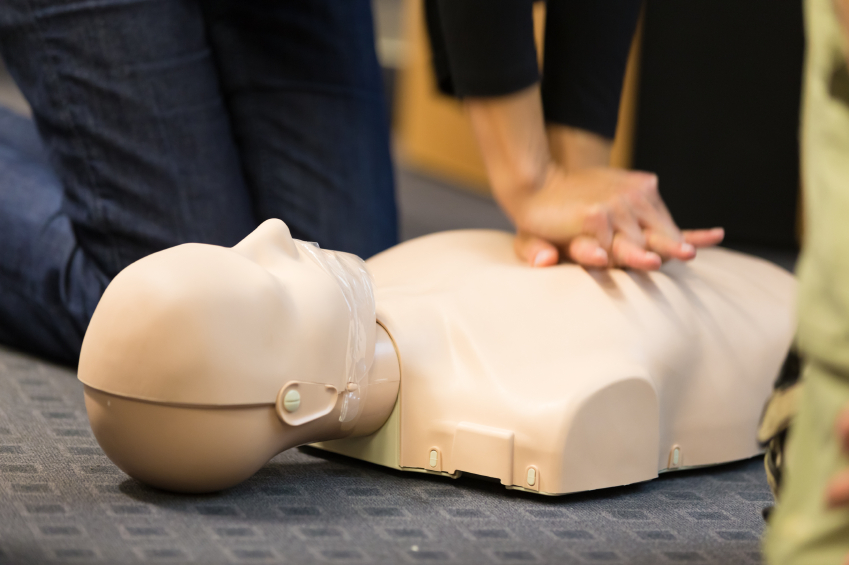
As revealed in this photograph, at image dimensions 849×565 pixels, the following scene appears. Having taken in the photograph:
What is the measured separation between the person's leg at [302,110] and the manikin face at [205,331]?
22.4 inches

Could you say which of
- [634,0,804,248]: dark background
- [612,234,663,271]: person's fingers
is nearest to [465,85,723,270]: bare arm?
[612,234,663,271]: person's fingers

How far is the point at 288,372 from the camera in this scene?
0.62 metres

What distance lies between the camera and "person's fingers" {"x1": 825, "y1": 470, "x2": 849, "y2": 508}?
40 cm

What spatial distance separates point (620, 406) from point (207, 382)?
0.32 m

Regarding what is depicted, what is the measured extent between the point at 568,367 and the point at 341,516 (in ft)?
0.71

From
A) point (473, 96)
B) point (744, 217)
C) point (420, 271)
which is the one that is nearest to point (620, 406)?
point (420, 271)

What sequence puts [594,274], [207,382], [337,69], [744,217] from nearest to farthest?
[207,382] < [594,274] < [337,69] < [744,217]

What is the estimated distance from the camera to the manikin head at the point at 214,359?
1.91 feet

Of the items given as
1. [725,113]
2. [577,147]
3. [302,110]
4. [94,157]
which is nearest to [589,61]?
[577,147]

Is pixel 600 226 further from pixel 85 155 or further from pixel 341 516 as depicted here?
pixel 85 155

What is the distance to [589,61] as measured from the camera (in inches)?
38.9

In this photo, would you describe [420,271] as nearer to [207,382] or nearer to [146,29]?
[207,382]

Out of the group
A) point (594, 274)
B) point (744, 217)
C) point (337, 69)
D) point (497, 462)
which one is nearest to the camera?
point (497, 462)

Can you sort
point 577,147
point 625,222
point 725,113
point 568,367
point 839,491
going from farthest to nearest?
point 725,113 < point 577,147 < point 625,222 < point 568,367 < point 839,491
